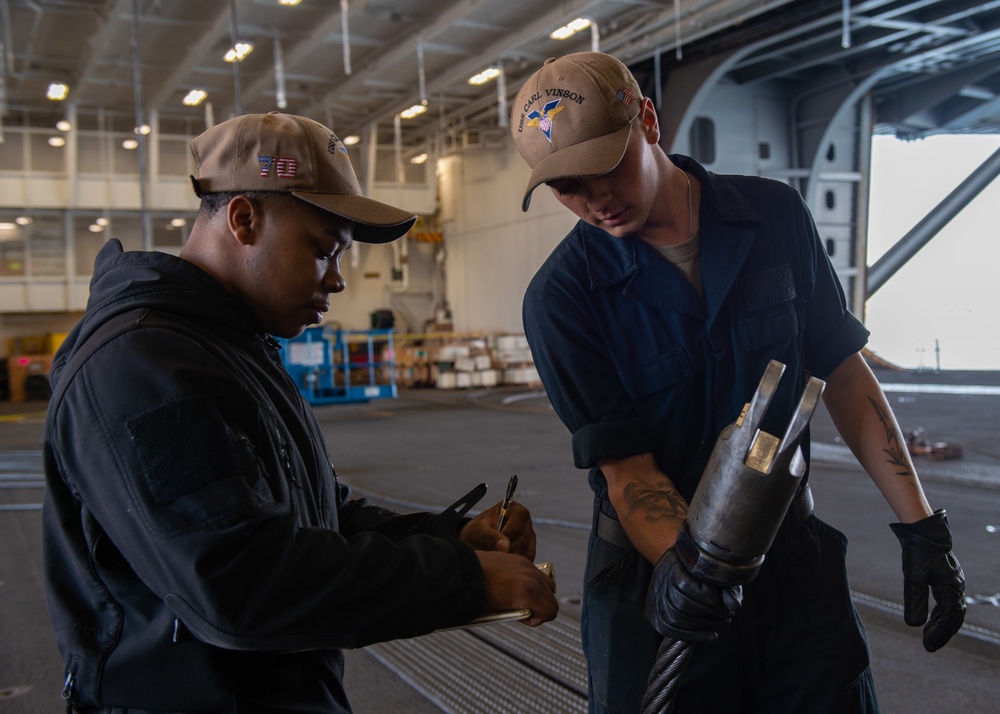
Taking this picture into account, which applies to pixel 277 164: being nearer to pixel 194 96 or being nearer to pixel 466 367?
pixel 466 367

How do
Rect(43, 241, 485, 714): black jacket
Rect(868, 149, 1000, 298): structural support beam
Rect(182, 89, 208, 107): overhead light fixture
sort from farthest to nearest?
Rect(182, 89, 208, 107): overhead light fixture → Rect(868, 149, 1000, 298): structural support beam → Rect(43, 241, 485, 714): black jacket

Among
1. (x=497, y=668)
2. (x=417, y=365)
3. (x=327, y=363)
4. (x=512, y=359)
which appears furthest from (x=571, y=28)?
(x=497, y=668)

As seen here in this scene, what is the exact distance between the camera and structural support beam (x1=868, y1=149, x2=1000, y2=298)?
58.9 ft

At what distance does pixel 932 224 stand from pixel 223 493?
20632 mm

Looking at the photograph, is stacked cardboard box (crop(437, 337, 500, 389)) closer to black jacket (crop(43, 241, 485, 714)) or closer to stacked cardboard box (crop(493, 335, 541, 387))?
stacked cardboard box (crop(493, 335, 541, 387))

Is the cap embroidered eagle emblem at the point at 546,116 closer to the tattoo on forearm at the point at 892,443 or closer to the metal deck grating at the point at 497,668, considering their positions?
the tattoo on forearm at the point at 892,443

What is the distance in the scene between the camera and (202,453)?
1.21 m

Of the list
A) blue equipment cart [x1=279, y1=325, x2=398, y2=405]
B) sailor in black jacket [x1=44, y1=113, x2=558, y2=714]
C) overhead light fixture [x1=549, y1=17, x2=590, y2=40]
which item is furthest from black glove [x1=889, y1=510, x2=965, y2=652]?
overhead light fixture [x1=549, y1=17, x2=590, y2=40]

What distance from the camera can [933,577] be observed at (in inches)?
73.0

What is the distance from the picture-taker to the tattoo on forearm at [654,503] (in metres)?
1.69

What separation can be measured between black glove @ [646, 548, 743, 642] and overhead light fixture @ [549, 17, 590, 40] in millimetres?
15323

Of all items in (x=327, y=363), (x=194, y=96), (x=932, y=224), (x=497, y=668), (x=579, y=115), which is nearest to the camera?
(x=579, y=115)

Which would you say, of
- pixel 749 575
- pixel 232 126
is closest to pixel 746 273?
pixel 749 575

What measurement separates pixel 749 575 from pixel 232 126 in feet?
3.98
